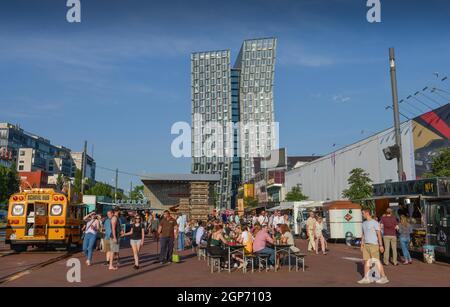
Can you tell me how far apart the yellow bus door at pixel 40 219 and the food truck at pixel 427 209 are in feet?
46.6

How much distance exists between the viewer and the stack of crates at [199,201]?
36625 millimetres

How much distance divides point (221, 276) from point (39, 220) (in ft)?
32.2

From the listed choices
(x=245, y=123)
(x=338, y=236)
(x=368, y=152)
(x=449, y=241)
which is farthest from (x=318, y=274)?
(x=245, y=123)

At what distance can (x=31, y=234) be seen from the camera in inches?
723

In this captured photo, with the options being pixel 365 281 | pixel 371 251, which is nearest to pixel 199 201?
pixel 371 251

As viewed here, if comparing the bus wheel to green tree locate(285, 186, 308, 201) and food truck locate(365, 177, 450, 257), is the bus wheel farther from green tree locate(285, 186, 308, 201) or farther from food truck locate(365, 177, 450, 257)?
green tree locate(285, 186, 308, 201)

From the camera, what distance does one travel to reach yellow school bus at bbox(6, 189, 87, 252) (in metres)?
18.3

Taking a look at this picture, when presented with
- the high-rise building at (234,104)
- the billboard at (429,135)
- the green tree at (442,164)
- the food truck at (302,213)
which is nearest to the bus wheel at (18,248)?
the food truck at (302,213)

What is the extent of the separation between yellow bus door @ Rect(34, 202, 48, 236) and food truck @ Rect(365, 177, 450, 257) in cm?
1420

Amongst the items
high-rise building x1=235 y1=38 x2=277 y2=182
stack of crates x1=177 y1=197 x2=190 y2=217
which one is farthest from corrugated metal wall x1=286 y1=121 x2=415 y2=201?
high-rise building x1=235 y1=38 x2=277 y2=182

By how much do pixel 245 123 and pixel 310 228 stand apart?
160196 mm

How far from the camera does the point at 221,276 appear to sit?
12.1 metres
